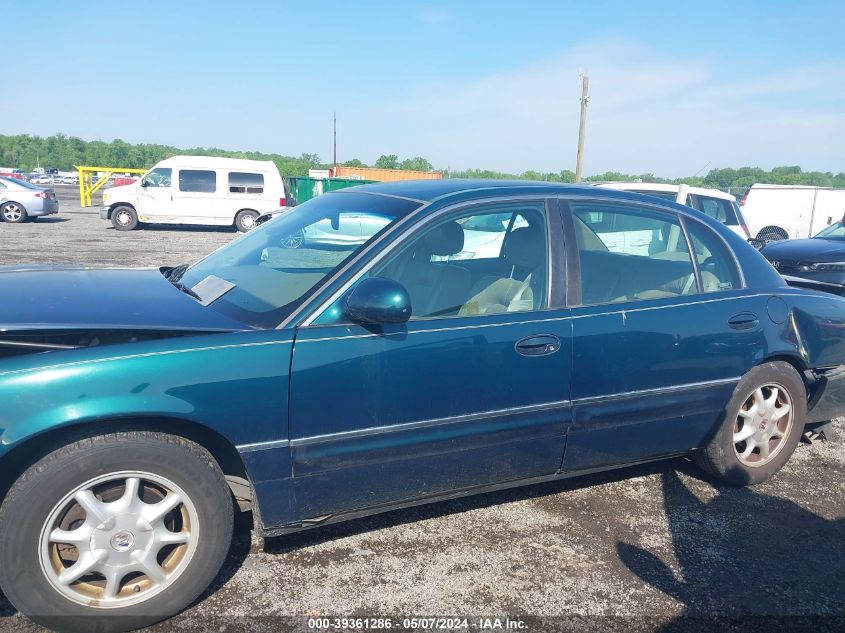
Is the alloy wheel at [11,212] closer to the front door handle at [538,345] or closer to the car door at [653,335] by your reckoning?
the car door at [653,335]

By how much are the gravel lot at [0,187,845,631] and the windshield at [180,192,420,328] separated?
1092 mm

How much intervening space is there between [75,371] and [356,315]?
0.98 meters

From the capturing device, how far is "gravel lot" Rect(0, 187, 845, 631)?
2.66 metres

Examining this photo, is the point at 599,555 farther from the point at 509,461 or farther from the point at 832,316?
the point at 832,316

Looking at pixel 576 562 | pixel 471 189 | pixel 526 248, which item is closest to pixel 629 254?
pixel 526 248

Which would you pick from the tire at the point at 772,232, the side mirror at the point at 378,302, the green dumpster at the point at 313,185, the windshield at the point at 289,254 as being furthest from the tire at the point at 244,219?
the side mirror at the point at 378,302

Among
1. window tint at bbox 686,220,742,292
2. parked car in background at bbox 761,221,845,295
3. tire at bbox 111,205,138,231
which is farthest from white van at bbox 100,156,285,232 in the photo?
window tint at bbox 686,220,742,292

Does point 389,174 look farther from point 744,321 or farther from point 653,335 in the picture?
point 653,335

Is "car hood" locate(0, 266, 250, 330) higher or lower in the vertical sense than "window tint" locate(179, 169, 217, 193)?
Answer: lower

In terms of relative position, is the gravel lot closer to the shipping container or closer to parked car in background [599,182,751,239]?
A: parked car in background [599,182,751,239]

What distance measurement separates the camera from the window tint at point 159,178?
19484mm

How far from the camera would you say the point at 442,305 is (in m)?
2.95

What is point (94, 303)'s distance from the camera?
8.86ft

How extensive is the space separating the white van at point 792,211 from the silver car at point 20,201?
19467 millimetres
